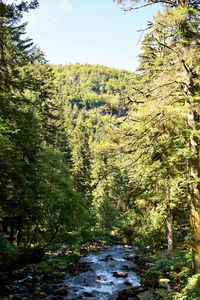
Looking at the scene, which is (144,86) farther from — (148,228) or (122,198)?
(148,228)

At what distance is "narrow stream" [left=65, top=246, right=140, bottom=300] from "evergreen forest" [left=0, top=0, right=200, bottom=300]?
1.24m

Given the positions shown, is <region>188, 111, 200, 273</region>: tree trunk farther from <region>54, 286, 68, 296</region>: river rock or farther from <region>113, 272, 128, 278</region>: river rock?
<region>113, 272, 128, 278</region>: river rock

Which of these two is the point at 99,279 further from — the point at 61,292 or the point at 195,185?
the point at 195,185

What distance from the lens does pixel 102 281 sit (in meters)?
18.7

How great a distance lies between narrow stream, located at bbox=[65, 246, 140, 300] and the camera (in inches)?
618

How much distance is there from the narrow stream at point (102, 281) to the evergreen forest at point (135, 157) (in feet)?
4.06

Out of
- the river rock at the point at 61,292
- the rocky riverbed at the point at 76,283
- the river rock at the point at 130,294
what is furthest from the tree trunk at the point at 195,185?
the river rock at the point at 61,292

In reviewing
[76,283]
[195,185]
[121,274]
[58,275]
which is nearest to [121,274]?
[121,274]

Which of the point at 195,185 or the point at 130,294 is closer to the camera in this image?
the point at 195,185

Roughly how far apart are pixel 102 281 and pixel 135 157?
39.8 feet

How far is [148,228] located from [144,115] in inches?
490

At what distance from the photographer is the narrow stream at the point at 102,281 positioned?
51.5 feet

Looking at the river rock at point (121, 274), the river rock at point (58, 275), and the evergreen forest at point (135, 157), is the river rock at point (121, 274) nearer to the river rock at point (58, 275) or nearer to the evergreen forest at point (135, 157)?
the evergreen forest at point (135, 157)

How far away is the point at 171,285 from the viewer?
44.7 feet
